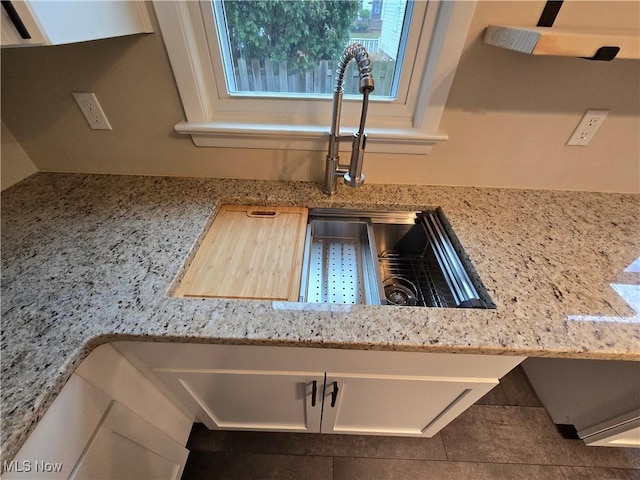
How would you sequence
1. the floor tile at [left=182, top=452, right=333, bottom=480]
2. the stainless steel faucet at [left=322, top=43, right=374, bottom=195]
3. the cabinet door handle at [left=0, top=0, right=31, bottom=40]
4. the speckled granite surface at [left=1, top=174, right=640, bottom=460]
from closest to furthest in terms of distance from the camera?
the cabinet door handle at [left=0, top=0, right=31, bottom=40]
the speckled granite surface at [left=1, top=174, right=640, bottom=460]
the stainless steel faucet at [left=322, top=43, right=374, bottom=195]
the floor tile at [left=182, top=452, right=333, bottom=480]

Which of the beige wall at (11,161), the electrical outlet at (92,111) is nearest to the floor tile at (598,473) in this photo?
the electrical outlet at (92,111)

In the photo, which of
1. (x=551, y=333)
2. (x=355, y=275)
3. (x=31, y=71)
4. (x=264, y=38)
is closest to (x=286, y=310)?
(x=355, y=275)

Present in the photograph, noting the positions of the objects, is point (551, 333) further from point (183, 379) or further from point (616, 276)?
point (183, 379)

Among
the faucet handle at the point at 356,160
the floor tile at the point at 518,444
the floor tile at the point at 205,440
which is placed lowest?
the floor tile at the point at 205,440

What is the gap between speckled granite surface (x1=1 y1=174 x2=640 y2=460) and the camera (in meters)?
0.59

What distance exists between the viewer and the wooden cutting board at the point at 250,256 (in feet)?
2.46

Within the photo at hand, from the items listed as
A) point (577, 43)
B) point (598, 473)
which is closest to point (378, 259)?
point (577, 43)

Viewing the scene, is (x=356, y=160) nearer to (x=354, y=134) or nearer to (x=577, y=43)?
(x=354, y=134)

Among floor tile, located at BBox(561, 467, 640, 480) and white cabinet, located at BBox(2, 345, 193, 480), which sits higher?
white cabinet, located at BBox(2, 345, 193, 480)

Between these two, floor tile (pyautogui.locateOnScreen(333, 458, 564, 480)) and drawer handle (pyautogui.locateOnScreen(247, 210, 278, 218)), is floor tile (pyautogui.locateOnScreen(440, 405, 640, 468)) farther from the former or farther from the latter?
drawer handle (pyautogui.locateOnScreen(247, 210, 278, 218))

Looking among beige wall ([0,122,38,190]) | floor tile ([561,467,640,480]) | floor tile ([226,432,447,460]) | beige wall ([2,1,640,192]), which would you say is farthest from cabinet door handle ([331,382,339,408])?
beige wall ([0,122,38,190])

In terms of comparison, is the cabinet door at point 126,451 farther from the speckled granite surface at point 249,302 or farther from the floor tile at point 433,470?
the floor tile at point 433,470

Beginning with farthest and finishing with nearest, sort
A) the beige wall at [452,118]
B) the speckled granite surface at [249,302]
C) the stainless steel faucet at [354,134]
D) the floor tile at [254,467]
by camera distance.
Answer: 1. the floor tile at [254,467]
2. the beige wall at [452,118]
3. the stainless steel faucet at [354,134]
4. the speckled granite surface at [249,302]

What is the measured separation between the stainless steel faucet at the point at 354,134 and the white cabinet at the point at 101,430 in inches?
31.5
